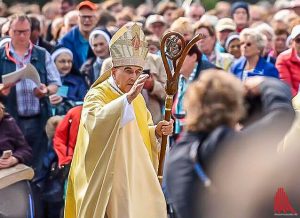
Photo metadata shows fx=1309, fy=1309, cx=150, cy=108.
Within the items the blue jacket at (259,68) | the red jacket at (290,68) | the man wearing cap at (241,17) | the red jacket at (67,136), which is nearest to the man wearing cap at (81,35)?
the blue jacket at (259,68)

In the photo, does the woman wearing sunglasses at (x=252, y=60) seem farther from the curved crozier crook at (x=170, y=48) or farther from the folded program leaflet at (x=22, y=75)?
the curved crozier crook at (x=170, y=48)

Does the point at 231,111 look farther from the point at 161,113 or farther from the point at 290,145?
the point at 161,113

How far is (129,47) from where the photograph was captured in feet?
34.1

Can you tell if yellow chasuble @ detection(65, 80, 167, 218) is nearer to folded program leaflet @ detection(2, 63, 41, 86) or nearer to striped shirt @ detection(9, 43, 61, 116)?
folded program leaflet @ detection(2, 63, 41, 86)

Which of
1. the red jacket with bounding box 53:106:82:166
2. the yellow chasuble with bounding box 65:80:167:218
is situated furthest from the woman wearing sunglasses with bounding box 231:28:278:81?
the yellow chasuble with bounding box 65:80:167:218

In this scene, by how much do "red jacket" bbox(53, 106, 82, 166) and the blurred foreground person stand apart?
622cm

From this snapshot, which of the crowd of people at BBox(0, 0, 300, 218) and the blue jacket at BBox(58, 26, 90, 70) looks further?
the blue jacket at BBox(58, 26, 90, 70)

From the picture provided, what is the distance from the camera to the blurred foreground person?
22.3 feet

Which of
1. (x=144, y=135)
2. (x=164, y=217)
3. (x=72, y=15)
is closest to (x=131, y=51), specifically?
(x=144, y=135)

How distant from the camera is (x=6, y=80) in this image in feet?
44.1

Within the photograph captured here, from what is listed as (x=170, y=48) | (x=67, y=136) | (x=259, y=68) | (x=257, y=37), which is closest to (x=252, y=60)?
(x=259, y=68)

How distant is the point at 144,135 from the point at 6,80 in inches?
139

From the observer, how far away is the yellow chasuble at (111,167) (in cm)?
984

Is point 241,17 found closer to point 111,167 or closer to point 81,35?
point 81,35
